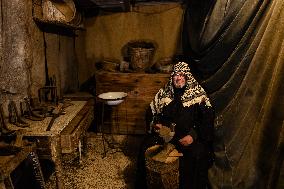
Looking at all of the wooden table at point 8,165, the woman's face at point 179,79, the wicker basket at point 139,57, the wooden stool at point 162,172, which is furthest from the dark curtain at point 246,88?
the wooden table at point 8,165

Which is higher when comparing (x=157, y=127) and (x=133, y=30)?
(x=133, y=30)

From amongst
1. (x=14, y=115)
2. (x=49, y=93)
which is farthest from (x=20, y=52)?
(x=49, y=93)

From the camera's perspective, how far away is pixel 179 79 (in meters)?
3.91

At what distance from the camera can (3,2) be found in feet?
11.6

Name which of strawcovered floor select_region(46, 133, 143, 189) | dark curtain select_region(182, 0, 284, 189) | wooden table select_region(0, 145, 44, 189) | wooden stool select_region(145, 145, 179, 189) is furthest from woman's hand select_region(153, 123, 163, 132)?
wooden table select_region(0, 145, 44, 189)

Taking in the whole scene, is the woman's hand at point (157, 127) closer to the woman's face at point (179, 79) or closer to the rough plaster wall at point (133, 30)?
the woman's face at point (179, 79)

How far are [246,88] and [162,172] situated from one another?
60.6 inches

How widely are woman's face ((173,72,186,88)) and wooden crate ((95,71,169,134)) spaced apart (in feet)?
5.57

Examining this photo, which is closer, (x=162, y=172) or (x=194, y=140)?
(x=162, y=172)

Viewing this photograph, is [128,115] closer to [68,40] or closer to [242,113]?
[68,40]

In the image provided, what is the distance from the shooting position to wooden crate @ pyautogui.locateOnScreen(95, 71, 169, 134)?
573 centimetres

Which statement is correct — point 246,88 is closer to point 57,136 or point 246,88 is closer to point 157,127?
point 157,127

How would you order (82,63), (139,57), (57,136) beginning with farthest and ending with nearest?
1. (82,63)
2. (139,57)
3. (57,136)

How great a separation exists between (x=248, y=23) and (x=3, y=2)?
3.37 m
